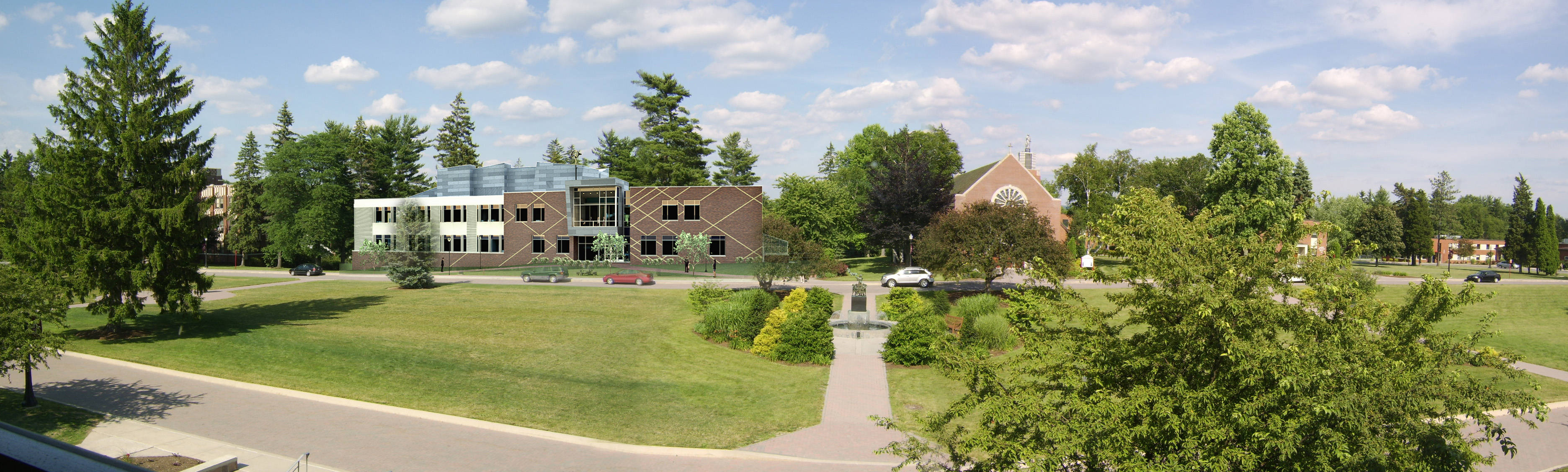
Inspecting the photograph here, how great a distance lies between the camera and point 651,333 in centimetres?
2623

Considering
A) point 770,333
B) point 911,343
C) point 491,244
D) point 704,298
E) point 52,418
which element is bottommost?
point 52,418

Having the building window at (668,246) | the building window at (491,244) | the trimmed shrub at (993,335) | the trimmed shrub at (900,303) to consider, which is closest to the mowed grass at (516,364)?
the trimmed shrub at (993,335)

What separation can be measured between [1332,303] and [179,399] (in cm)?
2099

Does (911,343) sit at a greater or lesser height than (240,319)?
lesser

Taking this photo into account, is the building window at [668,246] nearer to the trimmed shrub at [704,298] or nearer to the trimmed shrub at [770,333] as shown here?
the trimmed shrub at [704,298]

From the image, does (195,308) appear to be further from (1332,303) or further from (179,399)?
(1332,303)

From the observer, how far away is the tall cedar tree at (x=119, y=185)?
21.7 m

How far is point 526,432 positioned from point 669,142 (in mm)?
61064

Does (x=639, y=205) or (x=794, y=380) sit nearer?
(x=794, y=380)

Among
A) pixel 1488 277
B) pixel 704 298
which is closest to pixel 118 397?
pixel 704 298

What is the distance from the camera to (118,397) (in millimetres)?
15922

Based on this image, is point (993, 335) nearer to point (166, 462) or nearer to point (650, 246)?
point (166, 462)

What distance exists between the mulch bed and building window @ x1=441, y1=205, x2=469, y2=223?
51349 millimetres

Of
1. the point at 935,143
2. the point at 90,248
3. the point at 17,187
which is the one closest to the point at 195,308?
the point at 90,248
